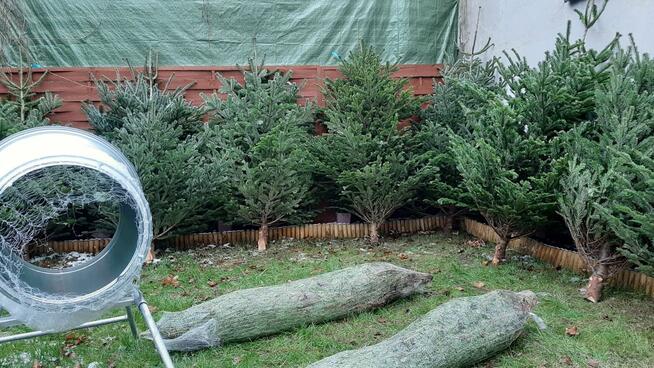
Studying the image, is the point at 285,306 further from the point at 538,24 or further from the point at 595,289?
the point at 538,24

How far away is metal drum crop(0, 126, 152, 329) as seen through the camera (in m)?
2.46

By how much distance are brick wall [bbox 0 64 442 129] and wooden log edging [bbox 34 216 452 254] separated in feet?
5.40

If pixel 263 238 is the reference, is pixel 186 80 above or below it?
above

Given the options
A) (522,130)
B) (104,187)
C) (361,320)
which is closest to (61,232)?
(104,187)

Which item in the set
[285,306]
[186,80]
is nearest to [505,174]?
[285,306]

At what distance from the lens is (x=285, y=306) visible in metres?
3.71

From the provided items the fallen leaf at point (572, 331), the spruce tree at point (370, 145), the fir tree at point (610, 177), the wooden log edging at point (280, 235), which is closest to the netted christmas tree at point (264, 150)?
the wooden log edging at point (280, 235)

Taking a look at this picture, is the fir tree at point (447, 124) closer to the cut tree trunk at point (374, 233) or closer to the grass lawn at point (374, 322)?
the cut tree trunk at point (374, 233)

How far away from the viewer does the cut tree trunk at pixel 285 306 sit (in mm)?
3441

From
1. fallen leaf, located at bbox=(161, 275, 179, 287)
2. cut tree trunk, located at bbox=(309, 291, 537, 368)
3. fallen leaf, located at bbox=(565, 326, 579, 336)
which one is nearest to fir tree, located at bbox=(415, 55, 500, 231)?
fallen leaf, located at bbox=(565, 326, 579, 336)

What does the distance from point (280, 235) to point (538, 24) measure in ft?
14.4

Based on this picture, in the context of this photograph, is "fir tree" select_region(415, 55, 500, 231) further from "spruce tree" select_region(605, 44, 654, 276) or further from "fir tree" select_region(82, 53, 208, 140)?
"fir tree" select_region(82, 53, 208, 140)

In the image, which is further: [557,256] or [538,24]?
[538,24]

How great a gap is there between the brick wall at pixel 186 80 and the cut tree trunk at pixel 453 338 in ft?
13.9
